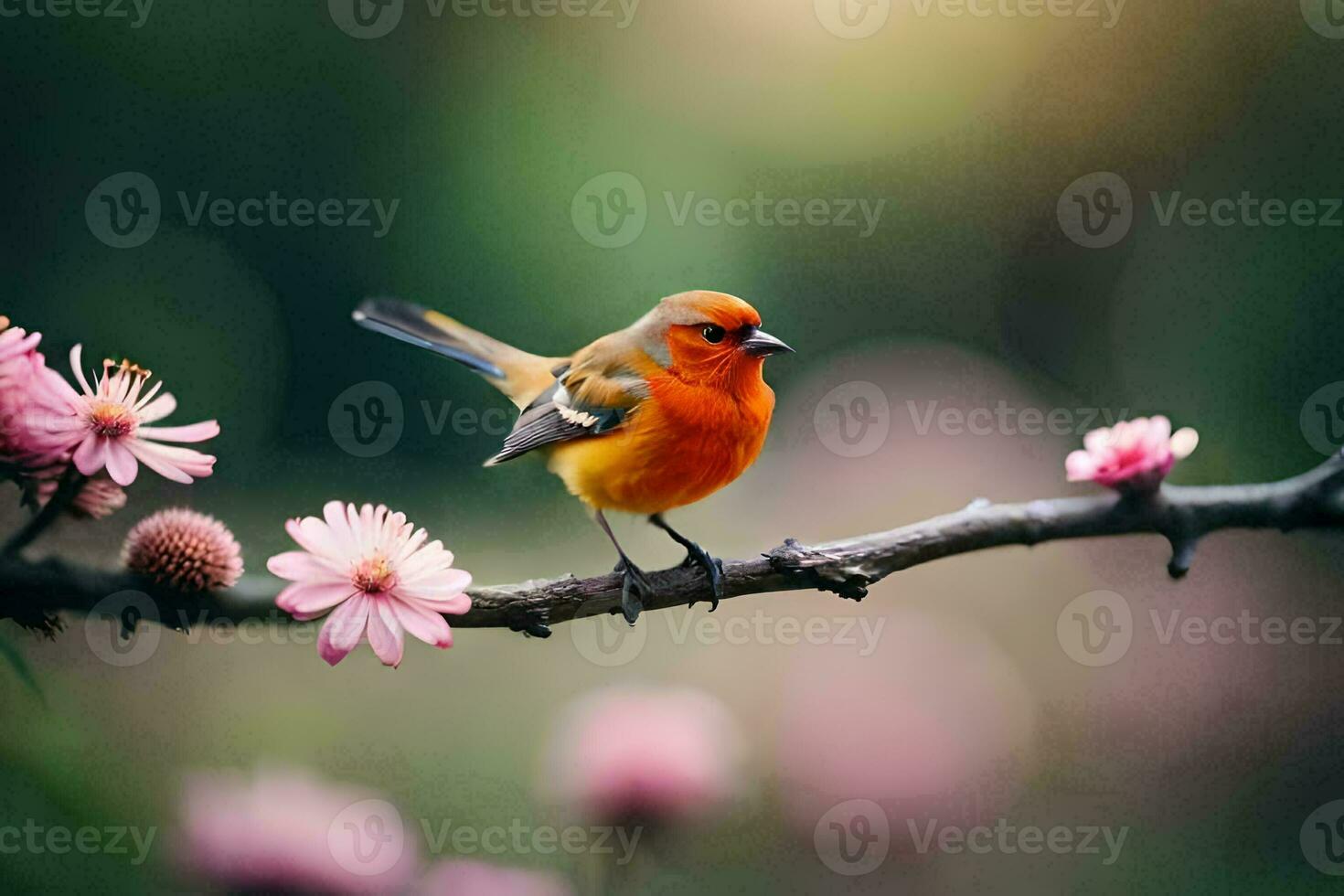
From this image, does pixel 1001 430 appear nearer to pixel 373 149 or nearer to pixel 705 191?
pixel 705 191

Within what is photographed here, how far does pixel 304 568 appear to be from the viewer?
1.28 feet

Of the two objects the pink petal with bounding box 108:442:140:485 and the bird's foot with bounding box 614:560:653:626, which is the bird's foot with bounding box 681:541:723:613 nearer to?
the bird's foot with bounding box 614:560:653:626

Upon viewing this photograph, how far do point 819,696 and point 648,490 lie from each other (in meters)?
0.59

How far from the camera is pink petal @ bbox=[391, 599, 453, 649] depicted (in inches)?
15.5

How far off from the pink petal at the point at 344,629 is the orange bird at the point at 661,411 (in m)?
0.36

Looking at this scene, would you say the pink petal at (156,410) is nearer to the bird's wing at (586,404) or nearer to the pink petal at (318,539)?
the pink petal at (318,539)

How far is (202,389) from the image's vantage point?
1.61 m

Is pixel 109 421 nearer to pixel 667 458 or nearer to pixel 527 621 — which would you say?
pixel 527 621

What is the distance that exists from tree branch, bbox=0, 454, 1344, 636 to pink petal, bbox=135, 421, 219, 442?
55 millimetres

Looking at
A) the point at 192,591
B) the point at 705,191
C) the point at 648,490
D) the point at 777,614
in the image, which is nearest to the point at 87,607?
the point at 192,591

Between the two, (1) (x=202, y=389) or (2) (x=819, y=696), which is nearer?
(2) (x=819, y=696)

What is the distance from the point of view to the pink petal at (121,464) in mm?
386

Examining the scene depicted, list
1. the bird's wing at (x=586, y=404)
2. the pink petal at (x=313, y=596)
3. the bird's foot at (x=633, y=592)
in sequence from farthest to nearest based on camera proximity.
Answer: the bird's wing at (x=586, y=404) → the bird's foot at (x=633, y=592) → the pink petal at (x=313, y=596)

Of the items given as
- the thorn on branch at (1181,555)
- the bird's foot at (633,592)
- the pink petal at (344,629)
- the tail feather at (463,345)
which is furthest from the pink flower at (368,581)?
the thorn on branch at (1181,555)
